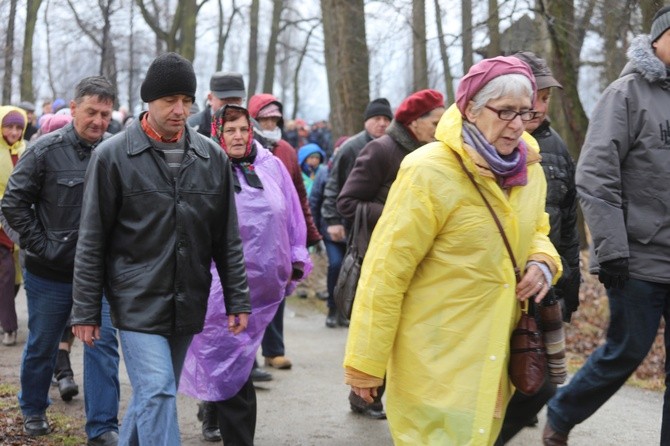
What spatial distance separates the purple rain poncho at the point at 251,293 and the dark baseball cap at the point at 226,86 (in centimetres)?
193

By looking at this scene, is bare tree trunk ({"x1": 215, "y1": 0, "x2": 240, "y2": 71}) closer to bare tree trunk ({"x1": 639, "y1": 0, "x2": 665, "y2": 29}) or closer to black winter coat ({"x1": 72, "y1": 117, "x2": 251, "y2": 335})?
bare tree trunk ({"x1": 639, "y1": 0, "x2": 665, "y2": 29})

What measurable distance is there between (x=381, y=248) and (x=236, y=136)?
2.28 m

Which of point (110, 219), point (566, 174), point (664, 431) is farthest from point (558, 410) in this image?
point (110, 219)

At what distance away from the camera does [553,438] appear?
5.86 meters

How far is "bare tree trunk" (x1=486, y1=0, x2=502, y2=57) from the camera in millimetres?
13526

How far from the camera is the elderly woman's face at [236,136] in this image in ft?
20.2

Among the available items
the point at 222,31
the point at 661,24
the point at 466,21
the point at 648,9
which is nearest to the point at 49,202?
the point at 661,24

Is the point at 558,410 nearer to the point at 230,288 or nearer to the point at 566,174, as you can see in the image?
the point at 566,174

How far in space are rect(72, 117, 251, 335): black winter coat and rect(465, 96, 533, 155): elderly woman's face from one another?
1449 mm

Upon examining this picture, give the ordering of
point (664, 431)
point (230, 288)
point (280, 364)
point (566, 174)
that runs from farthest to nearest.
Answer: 1. point (280, 364)
2. point (566, 174)
3. point (664, 431)
4. point (230, 288)

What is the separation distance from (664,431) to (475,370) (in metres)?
1.91

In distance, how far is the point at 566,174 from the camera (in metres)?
6.30

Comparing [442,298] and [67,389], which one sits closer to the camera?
[442,298]

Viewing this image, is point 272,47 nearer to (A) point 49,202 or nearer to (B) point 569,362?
(B) point 569,362
